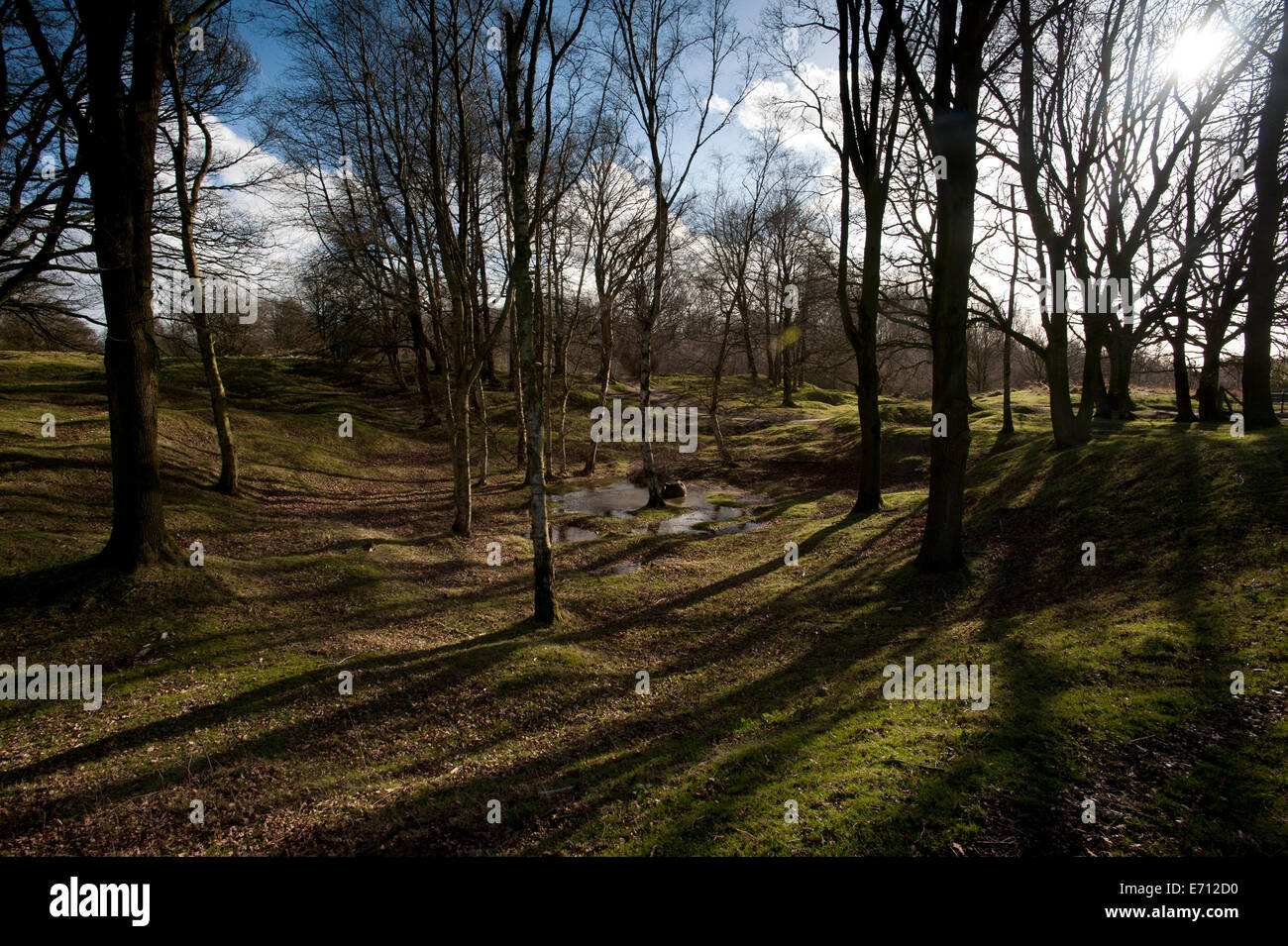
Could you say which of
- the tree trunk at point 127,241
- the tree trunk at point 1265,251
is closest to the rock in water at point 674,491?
the tree trunk at point 1265,251

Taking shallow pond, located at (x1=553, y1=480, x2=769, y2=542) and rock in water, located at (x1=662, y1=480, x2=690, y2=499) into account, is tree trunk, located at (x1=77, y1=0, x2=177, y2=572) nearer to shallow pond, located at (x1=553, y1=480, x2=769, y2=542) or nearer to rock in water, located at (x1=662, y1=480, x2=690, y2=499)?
shallow pond, located at (x1=553, y1=480, x2=769, y2=542)

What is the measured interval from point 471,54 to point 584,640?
13.7 metres

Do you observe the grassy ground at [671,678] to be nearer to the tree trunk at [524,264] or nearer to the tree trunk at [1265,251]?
the tree trunk at [1265,251]

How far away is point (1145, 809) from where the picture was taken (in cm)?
403

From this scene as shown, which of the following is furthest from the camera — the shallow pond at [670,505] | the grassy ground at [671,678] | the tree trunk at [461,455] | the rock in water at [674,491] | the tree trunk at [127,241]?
the rock in water at [674,491]

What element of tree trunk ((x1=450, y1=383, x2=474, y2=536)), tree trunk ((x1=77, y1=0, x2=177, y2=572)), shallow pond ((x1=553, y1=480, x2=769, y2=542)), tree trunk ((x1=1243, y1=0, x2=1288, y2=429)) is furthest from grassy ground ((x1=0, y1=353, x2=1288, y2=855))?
shallow pond ((x1=553, y1=480, x2=769, y2=542))

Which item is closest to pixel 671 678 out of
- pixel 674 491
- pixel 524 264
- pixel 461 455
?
pixel 524 264

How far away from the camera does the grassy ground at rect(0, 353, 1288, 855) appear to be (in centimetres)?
445

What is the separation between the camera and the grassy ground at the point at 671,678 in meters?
4.45
